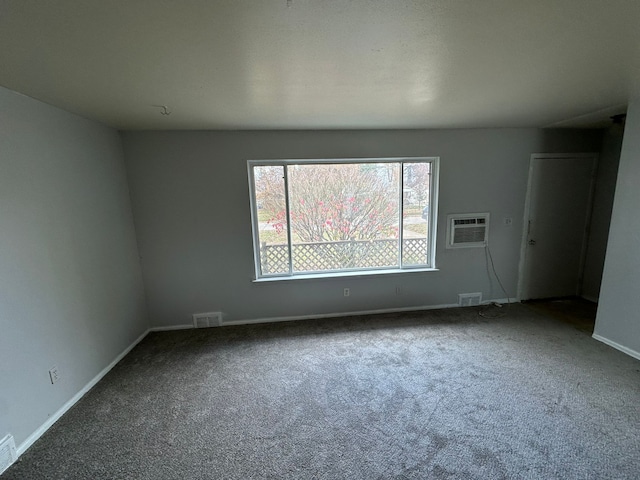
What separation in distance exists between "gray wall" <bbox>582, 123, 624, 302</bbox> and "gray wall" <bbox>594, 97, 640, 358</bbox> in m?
Answer: 1.10

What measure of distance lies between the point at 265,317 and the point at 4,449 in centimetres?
204

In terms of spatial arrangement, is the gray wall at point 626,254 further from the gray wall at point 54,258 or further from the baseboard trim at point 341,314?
the gray wall at point 54,258

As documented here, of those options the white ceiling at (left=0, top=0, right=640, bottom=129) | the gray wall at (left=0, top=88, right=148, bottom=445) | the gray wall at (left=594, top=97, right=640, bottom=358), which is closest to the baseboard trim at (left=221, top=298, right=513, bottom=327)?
the gray wall at (left=594, top=97, right=640, bottom=358)

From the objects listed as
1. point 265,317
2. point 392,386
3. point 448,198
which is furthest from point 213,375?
point 448,198

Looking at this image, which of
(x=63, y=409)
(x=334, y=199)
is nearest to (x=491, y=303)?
(x=334, y=199)

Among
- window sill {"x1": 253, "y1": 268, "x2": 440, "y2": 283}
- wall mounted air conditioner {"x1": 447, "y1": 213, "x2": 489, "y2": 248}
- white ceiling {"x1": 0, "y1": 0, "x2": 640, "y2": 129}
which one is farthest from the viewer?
wall mounted air conditioner {"x1": 447, "y1": 213, "x2": 489, "y2": 248}

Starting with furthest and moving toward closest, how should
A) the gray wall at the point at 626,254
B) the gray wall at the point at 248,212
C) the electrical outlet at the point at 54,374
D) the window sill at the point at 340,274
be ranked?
the window sill at the point at 340,274 → the gray wall at the point at 248,212 → the gray wall at the point at 626,254 → the electrical outlet at the point at 54,374

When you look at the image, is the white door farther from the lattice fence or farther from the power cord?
the lattice fence

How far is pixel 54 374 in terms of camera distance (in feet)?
5.85

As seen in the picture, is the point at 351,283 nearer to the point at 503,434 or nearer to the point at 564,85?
the point at 503,434

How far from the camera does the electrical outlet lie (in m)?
1.76

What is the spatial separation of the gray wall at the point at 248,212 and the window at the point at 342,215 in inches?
5.1

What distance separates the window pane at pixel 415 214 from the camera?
125 inches

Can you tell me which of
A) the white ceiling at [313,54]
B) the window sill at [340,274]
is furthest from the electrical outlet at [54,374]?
the white ceiling at [313,54]
